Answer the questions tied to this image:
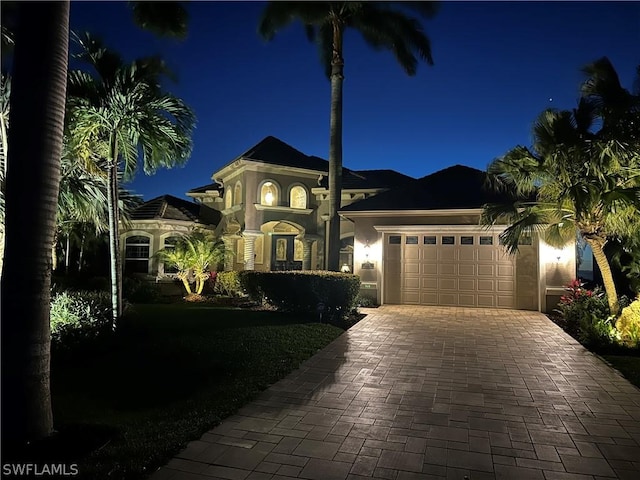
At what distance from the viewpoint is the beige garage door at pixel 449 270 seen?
13.4 m

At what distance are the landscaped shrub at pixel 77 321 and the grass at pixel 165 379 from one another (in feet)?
1.00

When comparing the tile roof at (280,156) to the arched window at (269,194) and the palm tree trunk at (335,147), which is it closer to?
the arched window at (269,194)

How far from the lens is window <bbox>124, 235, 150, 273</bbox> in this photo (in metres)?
20.2

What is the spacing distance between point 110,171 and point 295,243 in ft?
52.4

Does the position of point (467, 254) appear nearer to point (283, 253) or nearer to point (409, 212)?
point (409, 212)

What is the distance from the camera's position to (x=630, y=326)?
7562 millimetres

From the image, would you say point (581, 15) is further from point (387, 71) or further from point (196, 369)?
point (196, 369)

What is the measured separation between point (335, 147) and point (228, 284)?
646 centimetres

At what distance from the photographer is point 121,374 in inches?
240

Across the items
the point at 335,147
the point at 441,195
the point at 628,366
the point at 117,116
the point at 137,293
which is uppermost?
the point at 335,147

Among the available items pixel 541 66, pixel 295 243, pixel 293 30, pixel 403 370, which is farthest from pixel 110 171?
pixel 295 243

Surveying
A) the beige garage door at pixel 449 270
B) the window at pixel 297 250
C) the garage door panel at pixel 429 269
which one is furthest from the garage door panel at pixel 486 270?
the window at pixel 297 250

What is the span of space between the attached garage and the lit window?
746 cm

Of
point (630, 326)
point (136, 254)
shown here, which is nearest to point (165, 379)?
point (630, 326)
